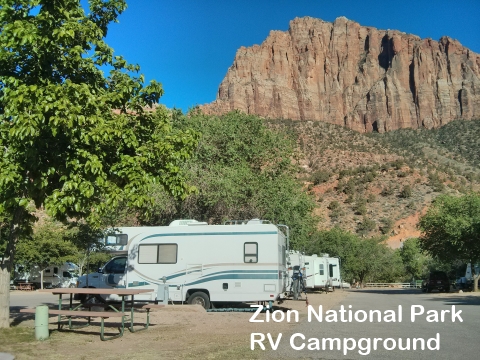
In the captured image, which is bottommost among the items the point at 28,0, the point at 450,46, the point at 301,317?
the point at 301,317

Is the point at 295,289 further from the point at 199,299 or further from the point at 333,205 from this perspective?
the point at 333,205

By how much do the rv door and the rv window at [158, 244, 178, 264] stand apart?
1.75m

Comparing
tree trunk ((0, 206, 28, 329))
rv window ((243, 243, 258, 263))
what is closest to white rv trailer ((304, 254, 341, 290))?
rv window ((243, 243, 258, 263))

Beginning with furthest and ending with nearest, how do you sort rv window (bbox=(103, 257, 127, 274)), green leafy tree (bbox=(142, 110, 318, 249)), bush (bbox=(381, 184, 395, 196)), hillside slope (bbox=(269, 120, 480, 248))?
bush (bbox=(381, 184, 395, 196)) < hillside slope (bbox=(269, 120, 480, 248)) < green leafy tree (bbox=(142, 110, 318, 249)) < rv window (bbox=(103, 257, 127, 274))

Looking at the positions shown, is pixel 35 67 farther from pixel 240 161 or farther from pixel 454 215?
pixel 454 215

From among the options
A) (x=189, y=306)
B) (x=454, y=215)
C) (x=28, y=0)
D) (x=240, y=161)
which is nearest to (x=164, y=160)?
(x=28, y=0)

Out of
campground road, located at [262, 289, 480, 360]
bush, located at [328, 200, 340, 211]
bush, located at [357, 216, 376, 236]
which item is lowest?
campground road, located at [262, 289, 480, 360]

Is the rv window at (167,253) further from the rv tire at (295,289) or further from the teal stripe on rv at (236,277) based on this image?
the rv tire at (295,289)

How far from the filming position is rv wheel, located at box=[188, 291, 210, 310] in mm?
16578

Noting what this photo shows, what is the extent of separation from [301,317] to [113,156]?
7.55 meters

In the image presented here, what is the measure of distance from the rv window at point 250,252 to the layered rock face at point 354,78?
112m

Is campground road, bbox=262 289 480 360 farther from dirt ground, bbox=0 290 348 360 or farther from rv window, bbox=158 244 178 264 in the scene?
rv window, bbox=158 244 178 264

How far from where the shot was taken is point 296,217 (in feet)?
89.1

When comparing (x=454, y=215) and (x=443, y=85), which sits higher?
(x=443, y=85)
